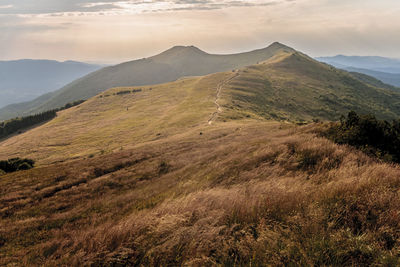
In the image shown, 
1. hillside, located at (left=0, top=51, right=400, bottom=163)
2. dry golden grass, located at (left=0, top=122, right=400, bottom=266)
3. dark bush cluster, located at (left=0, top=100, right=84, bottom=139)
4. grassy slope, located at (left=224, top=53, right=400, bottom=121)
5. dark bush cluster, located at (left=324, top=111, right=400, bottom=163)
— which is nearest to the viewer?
dry golden grass, located at (left=0, top=122, right=400, bottom=266)

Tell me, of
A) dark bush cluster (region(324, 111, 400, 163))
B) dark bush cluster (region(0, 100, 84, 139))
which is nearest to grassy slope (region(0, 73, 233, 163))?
dark bush cluster (region(0, 100, 84, 139))

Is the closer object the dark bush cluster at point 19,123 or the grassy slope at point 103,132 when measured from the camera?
the grassy slope at point 103,132

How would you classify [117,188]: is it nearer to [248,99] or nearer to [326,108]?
[248,99]

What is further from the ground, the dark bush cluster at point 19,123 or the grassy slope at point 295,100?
the grassy slope at point 295,100

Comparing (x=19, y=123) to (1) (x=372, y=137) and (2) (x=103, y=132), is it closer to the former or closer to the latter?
(2) (x=103, y=132)

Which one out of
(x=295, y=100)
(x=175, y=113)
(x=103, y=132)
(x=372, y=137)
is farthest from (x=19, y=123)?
(x=372, y=137)

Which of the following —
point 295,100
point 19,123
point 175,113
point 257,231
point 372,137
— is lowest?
point 19,123

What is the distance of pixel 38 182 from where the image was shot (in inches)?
628

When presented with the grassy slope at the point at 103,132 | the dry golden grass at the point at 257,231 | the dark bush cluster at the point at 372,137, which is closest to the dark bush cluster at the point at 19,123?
the grassy slope at the point at 103,132

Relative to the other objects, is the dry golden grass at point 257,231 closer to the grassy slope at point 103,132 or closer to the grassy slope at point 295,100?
the grassy slope at point 103,132

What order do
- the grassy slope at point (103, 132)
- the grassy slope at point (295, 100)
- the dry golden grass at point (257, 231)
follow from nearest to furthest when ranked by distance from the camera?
the dry golden grass at point (257, 231) → the grassy slope at point (103, 132) → the grassy slope at point (295, 100)

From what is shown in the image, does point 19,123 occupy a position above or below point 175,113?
below

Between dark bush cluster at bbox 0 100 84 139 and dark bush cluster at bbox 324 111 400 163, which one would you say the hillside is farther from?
dark bush cluster at bbox 324 111 400 163

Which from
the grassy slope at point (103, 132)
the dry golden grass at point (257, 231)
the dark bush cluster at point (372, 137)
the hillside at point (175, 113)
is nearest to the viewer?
the dry golden grass at point (257, 231)
